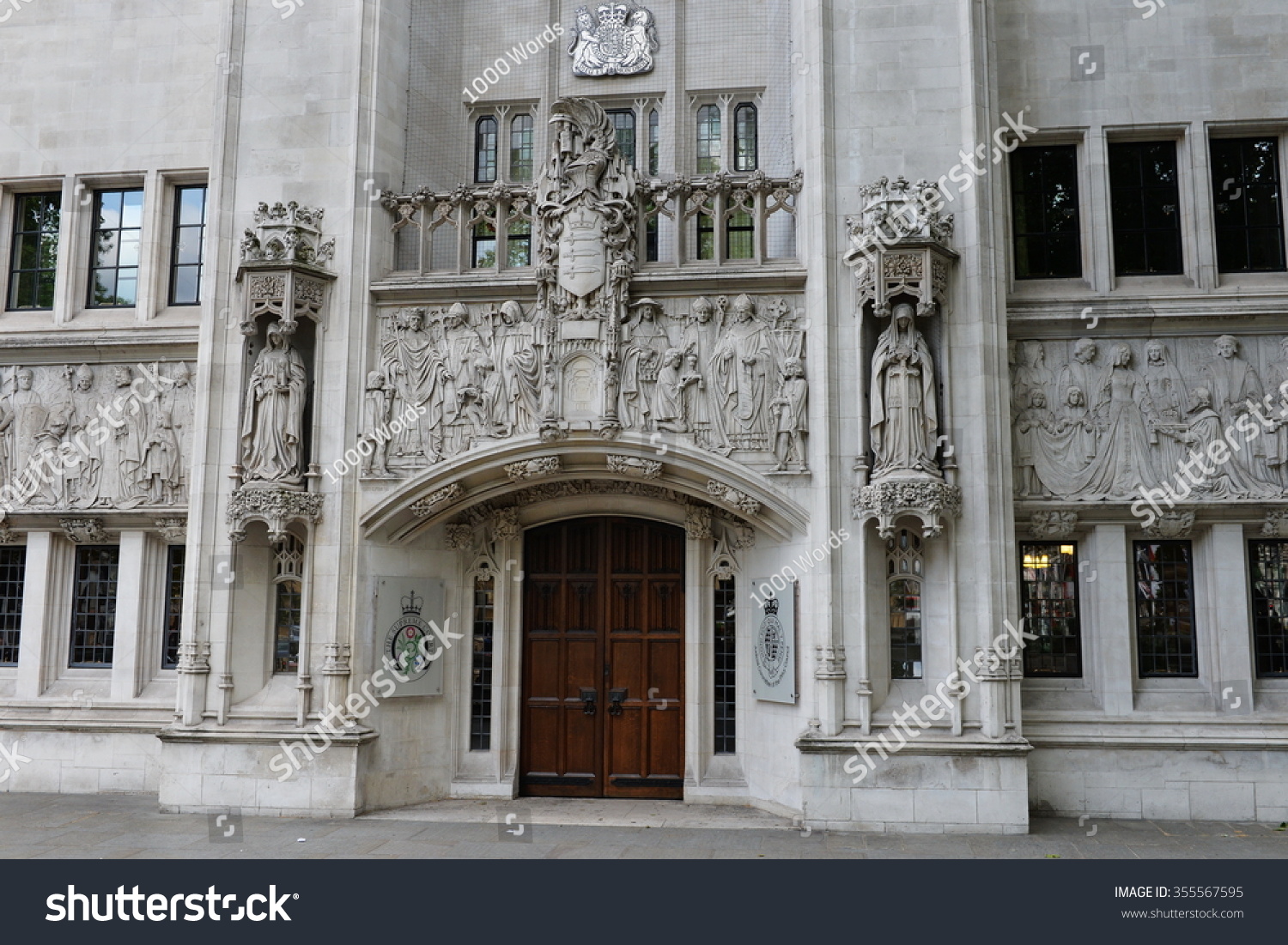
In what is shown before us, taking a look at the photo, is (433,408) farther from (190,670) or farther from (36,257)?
(36,257)

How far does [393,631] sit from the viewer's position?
43.6 ft

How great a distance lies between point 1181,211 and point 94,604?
14.6 metres

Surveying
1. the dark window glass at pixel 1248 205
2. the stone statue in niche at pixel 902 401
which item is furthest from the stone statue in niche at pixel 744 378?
the dark window glass at pixel 1248 205

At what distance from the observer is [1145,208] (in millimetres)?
13898

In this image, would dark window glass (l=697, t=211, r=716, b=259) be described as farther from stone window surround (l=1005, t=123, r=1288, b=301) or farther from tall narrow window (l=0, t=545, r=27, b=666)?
tall narrow window (l=0, t=545, r=27, b=666)

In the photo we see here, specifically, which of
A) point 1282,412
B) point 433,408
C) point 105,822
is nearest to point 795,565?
point 433,408

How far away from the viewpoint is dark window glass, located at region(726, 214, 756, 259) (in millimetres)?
14398

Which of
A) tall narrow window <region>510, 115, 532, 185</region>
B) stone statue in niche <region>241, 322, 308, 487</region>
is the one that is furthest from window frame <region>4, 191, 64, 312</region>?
tall narrow window <region>510, 115, 532, 185</region>

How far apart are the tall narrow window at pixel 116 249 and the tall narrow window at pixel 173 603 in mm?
3553

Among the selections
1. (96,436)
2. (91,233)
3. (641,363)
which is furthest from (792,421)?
(91,233)

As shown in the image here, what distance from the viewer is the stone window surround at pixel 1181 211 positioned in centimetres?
1345

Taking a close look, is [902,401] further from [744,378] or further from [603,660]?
[603,660]

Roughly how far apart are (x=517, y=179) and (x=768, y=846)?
910 centimetres

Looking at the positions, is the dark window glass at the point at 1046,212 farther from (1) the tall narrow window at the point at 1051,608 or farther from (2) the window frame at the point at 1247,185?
(1) the tall narrow window at the point at 1051,608
